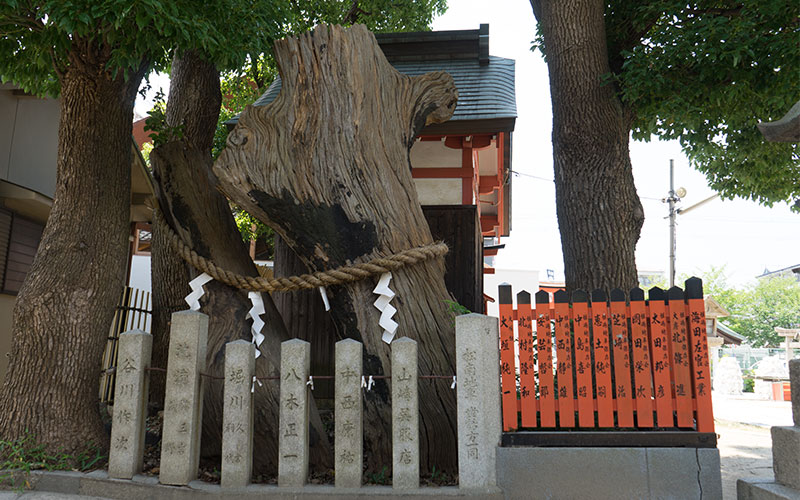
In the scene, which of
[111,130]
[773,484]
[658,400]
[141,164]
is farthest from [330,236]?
[141,164]

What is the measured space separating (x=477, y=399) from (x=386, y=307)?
1.12 m

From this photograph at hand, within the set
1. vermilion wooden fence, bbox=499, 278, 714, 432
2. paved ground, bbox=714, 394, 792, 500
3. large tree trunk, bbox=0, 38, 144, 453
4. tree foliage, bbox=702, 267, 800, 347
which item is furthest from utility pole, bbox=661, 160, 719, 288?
tree foliage, bbox=702, 267, 800, 347

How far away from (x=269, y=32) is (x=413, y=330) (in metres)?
3.01

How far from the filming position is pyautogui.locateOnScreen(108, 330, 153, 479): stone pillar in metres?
3.84

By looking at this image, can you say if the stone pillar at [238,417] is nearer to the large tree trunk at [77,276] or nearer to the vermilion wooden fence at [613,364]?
the large tree trunk at [77,276]

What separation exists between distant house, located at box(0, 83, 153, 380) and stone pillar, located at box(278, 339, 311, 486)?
4994 millimetres

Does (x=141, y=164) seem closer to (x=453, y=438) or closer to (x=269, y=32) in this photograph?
(x=269, y=32)

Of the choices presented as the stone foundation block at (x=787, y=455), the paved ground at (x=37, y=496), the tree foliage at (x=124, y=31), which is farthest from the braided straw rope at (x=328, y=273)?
the stone foundation block at (x=787, y=455)

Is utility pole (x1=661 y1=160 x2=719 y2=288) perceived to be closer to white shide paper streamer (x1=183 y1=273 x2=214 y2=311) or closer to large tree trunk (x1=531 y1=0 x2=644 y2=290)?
large tree trunk (x1=531 y1=0 x2=644 y2=290)

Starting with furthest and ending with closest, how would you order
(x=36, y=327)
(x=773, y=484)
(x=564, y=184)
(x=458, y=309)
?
(x=564, y=184)
(x=458, y=309)
(x=36, y=327)
(x=773, y=484)

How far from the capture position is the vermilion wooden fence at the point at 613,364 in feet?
12.5

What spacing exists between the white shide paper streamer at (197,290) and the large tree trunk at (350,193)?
76cm

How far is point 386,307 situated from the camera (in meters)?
4.42

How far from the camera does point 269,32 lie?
16.4 feet
